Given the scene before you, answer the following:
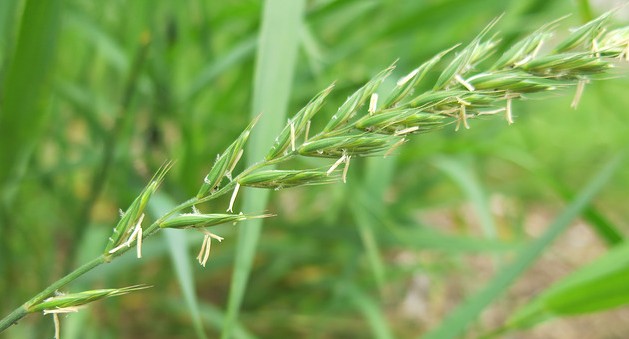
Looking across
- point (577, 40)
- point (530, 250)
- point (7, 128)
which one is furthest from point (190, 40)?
point (577, 40)

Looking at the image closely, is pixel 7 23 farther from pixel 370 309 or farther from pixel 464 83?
pixel 370 309

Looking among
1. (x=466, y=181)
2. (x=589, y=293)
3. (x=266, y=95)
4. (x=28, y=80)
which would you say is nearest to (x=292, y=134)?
(x=266, y=95)

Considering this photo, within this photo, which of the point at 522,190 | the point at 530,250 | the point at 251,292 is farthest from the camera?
the point at 522,190

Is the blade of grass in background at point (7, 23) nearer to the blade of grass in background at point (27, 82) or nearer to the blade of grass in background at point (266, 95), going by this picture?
the blade of grass in background at point (27, 82)

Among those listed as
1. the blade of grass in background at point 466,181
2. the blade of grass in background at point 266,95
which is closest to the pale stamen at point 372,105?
the blade of grass in background at point 266,95

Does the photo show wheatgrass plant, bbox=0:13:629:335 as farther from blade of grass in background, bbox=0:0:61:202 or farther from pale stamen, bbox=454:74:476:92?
blade of grass in background, bbox=0:0:61:202

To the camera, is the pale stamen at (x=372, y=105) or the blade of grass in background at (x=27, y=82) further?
the blade of grass in background at (x=27, y=82)

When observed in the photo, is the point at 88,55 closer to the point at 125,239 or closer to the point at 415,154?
the point at 415,154
